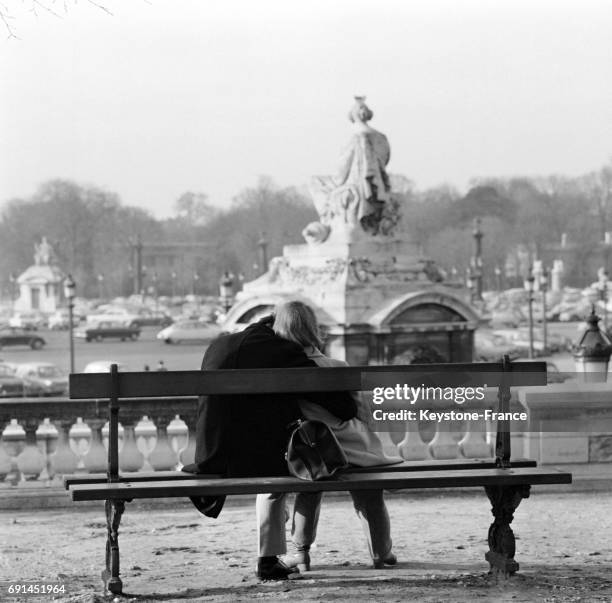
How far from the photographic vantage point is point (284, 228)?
13938 cm

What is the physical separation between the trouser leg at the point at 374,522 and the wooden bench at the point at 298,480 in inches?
8.5

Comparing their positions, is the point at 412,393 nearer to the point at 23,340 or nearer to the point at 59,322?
the point at 23,340

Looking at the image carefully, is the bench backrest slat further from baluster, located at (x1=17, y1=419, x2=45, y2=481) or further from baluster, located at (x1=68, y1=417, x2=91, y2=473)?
baluster, located at (x1=68, y1=417, x2=91, y2=473)

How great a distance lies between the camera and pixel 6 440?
47.5 feet

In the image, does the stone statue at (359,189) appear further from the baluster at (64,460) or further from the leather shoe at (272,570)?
the leather shoe at (272,570)

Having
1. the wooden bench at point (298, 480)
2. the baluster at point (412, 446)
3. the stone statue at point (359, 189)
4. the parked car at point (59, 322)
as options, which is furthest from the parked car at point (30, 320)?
the wooden bench at point (298, 480)

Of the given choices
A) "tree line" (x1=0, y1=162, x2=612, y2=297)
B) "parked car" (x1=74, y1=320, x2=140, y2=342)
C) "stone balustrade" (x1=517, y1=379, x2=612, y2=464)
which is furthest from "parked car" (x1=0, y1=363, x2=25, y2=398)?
"tree line" (x1=0, y1=162, x2=612, y2=297)

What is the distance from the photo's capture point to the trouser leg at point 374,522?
8383mm

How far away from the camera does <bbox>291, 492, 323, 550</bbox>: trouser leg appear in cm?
843

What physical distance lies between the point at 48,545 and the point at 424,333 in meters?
25.5

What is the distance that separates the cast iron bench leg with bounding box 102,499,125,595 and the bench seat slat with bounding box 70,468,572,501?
0.10 m

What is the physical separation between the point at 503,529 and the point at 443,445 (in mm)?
4649

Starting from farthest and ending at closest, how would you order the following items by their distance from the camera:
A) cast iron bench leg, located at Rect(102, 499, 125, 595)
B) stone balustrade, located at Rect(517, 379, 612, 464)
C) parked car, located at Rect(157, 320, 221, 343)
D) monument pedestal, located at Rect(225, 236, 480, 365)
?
parked car, located at Rect(157, 320, 221, 343), monument pedestal, located at Rect(225, 236, 480, 365), stone balustrade, located at Rect(517, 379, 612, 464), cast iron bench leg, located at Rect(102, 499, 125, 595)

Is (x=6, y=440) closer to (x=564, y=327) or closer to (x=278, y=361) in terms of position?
(x=278, y=361)
